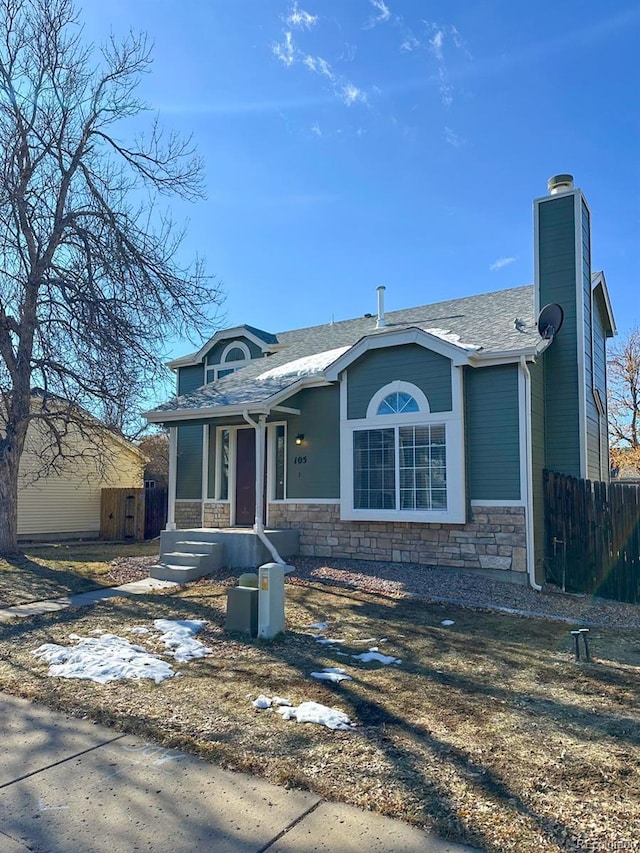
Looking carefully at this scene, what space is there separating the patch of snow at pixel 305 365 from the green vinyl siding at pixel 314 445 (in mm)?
497

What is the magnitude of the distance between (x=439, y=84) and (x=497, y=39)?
4.01ft

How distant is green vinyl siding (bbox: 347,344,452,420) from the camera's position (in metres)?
9.91

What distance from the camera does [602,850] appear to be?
257 centimetres

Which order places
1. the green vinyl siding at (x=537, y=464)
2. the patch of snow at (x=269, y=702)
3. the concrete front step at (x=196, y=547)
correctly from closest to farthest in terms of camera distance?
1. the patch of snow at (x=269, y=702)
2. the green vinyl siding at (x=537, y=464)
3. the concrete front step at (x=196, y=547)

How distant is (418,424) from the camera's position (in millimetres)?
10078

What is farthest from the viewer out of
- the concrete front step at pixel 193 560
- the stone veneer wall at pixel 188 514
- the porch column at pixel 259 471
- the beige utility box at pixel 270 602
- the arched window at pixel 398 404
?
the stone veneer wall at pixel 188 514

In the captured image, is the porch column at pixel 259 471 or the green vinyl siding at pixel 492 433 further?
the porch column at pixel 259 471

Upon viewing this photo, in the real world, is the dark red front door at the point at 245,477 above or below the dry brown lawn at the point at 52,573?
above

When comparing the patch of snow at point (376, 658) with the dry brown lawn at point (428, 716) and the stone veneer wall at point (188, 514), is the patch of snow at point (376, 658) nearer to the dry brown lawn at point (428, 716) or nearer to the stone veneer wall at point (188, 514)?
the dry brown lawn at point (428, 716)

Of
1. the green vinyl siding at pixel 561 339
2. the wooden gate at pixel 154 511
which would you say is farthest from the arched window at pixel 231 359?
the green vinyl siding at pixel 561 339

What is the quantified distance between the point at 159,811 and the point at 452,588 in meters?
6.47

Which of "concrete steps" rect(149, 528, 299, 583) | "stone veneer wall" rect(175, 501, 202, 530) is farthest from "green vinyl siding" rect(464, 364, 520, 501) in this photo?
"stone veneer wall" rect(175, 501, 202, 530)

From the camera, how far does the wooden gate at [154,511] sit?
1838 centimetres

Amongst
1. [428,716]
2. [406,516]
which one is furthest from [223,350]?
[428,716]
